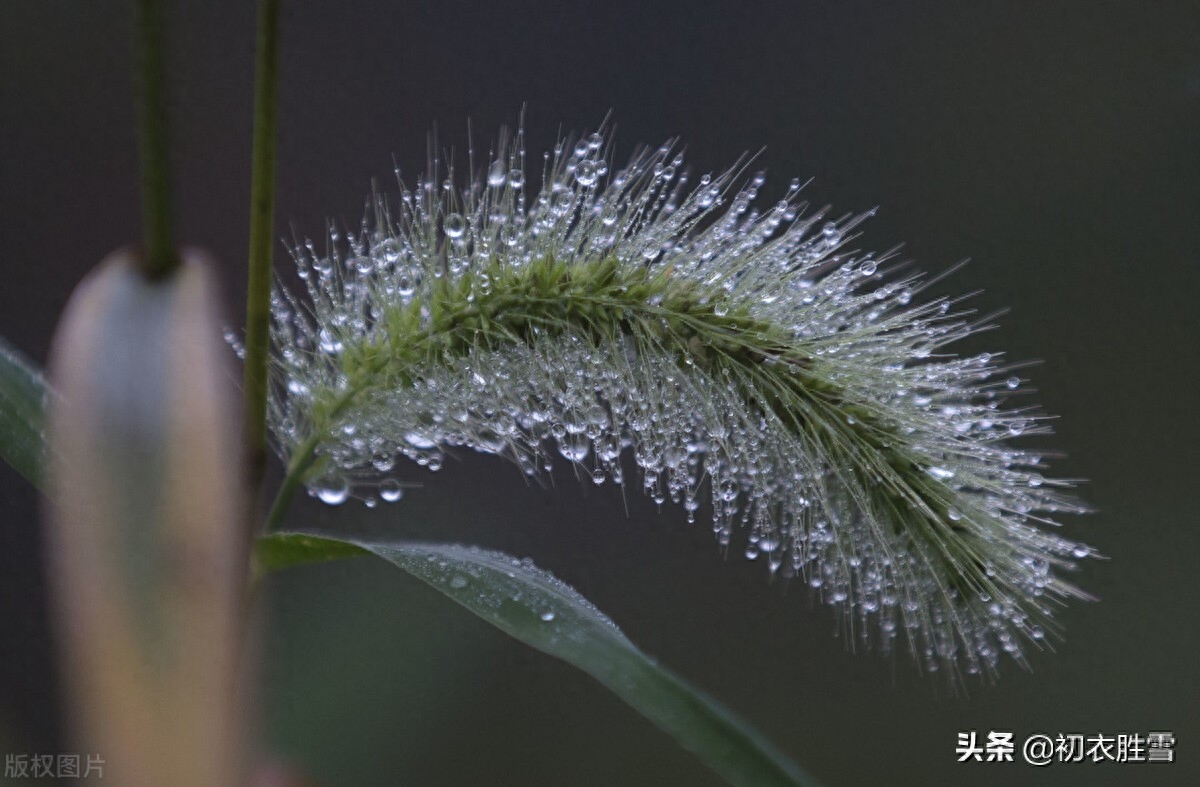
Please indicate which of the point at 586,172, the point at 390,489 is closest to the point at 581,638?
the point at 390,489

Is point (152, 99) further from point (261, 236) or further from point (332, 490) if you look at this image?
point (332, 490)

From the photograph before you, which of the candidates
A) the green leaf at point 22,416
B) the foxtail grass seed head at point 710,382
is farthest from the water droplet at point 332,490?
the green leaf at point 22,416

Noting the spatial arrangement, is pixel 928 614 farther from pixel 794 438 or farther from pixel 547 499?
pixel 547 499

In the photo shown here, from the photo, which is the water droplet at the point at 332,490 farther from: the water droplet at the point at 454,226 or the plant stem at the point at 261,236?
the water droplet at the point at 454,226

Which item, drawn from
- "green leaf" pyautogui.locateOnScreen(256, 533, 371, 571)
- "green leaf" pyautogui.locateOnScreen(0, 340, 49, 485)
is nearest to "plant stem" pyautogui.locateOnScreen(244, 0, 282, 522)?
"green leaf" pyautogui.locateOnScreen(256, 533, 371, 571)

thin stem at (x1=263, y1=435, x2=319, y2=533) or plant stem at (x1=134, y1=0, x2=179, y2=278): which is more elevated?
plant stem at (x1=134, y1=0, x2=179, y2=278)

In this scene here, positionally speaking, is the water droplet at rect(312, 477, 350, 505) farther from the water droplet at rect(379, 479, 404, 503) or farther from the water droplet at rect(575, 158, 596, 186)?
the water droplet at rect(575, 158, 596, 186)
